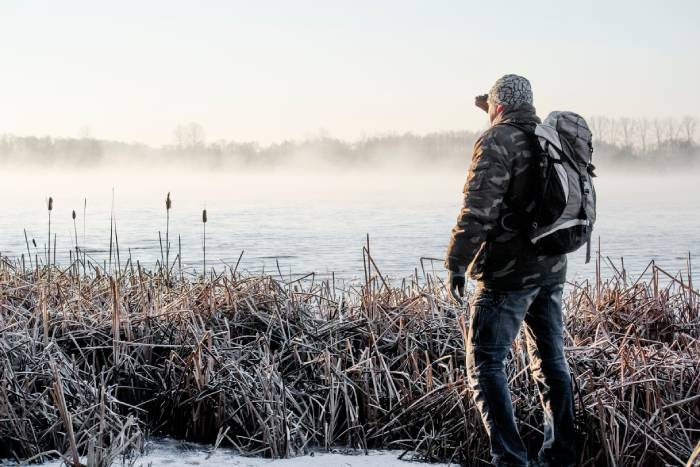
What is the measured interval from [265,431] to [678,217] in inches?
1064

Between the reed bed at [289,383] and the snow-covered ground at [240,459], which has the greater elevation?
the reed bed at [289,383]

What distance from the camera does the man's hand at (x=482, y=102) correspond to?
14.2ft

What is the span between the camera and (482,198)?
3.72m

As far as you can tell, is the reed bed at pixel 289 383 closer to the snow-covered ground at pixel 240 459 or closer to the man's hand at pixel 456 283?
the snow-covered ground at pixel 240 459

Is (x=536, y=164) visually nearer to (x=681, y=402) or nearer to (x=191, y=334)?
(x=681, y=402)

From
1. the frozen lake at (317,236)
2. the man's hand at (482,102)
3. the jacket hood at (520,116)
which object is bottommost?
the frozen lake at (317,236)

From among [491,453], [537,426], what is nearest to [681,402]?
[537,426]

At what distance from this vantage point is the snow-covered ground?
4.18 meters

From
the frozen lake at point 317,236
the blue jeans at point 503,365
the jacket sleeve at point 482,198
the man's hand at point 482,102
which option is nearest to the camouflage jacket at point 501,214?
the jacket sleeve at point 482,198

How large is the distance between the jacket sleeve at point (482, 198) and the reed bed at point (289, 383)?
1045mm

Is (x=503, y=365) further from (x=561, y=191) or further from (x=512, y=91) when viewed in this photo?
(x=512, y=91)

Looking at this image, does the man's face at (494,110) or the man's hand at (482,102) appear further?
the man's hand at (482,102)

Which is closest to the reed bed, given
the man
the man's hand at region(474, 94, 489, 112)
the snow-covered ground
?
the snow-covered ground

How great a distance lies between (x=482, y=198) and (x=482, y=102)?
0.83 m
